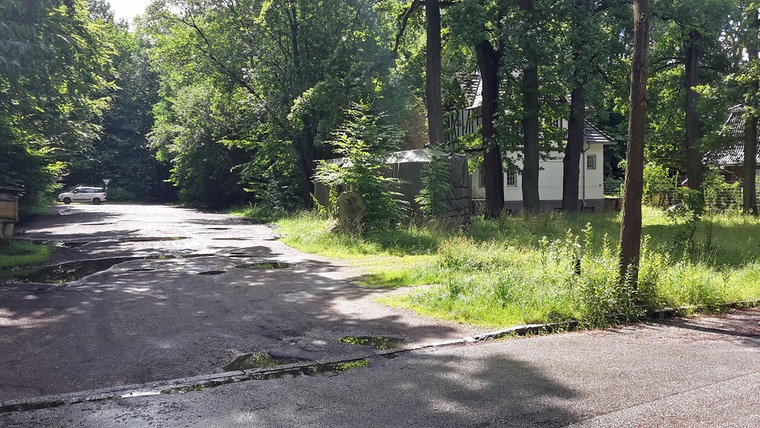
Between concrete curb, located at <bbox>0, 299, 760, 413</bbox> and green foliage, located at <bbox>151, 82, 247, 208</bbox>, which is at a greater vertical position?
green foliage, located at <bbox>151, 82, 247, 208</bbox>

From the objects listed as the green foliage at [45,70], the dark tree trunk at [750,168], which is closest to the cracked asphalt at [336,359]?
the green foliage at [45,70]

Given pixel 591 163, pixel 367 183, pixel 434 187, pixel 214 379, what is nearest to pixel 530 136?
pixel 434 187

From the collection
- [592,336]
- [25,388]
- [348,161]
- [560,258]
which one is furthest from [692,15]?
[25,388]

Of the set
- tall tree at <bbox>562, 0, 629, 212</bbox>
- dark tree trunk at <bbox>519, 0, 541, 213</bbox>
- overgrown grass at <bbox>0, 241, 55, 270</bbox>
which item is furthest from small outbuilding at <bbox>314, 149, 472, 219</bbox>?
overgrown grass at <bbox>0, 241, 55, 270</bbox>

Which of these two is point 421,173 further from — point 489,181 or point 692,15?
point 692,15

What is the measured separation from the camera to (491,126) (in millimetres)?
23656

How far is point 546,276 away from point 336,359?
4386mm

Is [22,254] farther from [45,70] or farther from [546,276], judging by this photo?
[546,276]

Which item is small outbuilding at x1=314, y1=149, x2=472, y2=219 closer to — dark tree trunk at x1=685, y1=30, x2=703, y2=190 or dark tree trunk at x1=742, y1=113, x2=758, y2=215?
dark tree trunk at x1=685, y1=30, x2=703, y2=190

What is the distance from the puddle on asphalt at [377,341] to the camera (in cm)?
680

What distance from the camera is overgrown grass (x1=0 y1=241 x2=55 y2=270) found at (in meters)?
13.1

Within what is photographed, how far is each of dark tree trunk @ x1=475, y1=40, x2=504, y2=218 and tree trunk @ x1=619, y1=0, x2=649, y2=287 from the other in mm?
14411

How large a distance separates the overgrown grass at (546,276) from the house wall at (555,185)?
20.3 meters

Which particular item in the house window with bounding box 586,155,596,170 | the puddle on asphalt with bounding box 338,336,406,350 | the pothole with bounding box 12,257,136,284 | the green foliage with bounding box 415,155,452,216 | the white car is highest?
the house window with bounding box 586,155,596,170
